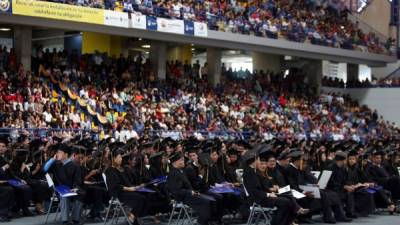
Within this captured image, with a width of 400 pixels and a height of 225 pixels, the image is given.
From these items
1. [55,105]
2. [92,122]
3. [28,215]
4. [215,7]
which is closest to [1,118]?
[55,105]

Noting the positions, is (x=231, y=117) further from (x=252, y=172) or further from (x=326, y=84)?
(x=252, y=172)

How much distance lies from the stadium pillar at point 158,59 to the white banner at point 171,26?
3514 millimetres

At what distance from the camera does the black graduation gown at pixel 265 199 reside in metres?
13.4

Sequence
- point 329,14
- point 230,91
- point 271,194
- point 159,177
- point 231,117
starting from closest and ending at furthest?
point 271,194, point 159,177, point 231,117, point 230,91, point 329,14

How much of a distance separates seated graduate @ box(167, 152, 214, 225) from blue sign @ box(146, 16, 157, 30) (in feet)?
54.3

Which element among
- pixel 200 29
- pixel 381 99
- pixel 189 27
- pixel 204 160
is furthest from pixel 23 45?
pixel 381 99

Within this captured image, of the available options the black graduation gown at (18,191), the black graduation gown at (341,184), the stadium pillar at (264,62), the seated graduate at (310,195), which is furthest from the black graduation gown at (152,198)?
the stadium pillar at (264,62)

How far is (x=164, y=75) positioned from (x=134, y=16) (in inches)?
226

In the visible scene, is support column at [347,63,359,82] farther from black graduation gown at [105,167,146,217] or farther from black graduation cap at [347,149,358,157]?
black graduation gown at [105,167,146,217]

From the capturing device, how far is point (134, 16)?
29328 millimetres

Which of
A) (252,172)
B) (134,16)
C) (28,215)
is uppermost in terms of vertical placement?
(134,16)

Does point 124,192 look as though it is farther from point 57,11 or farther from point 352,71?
point 352,71

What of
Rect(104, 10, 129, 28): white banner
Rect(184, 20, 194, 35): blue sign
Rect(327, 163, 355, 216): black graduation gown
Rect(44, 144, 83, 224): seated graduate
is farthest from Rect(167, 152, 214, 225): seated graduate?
Result: Rect(184, 20, 194, 35): blue sign

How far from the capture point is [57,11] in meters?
26.5
